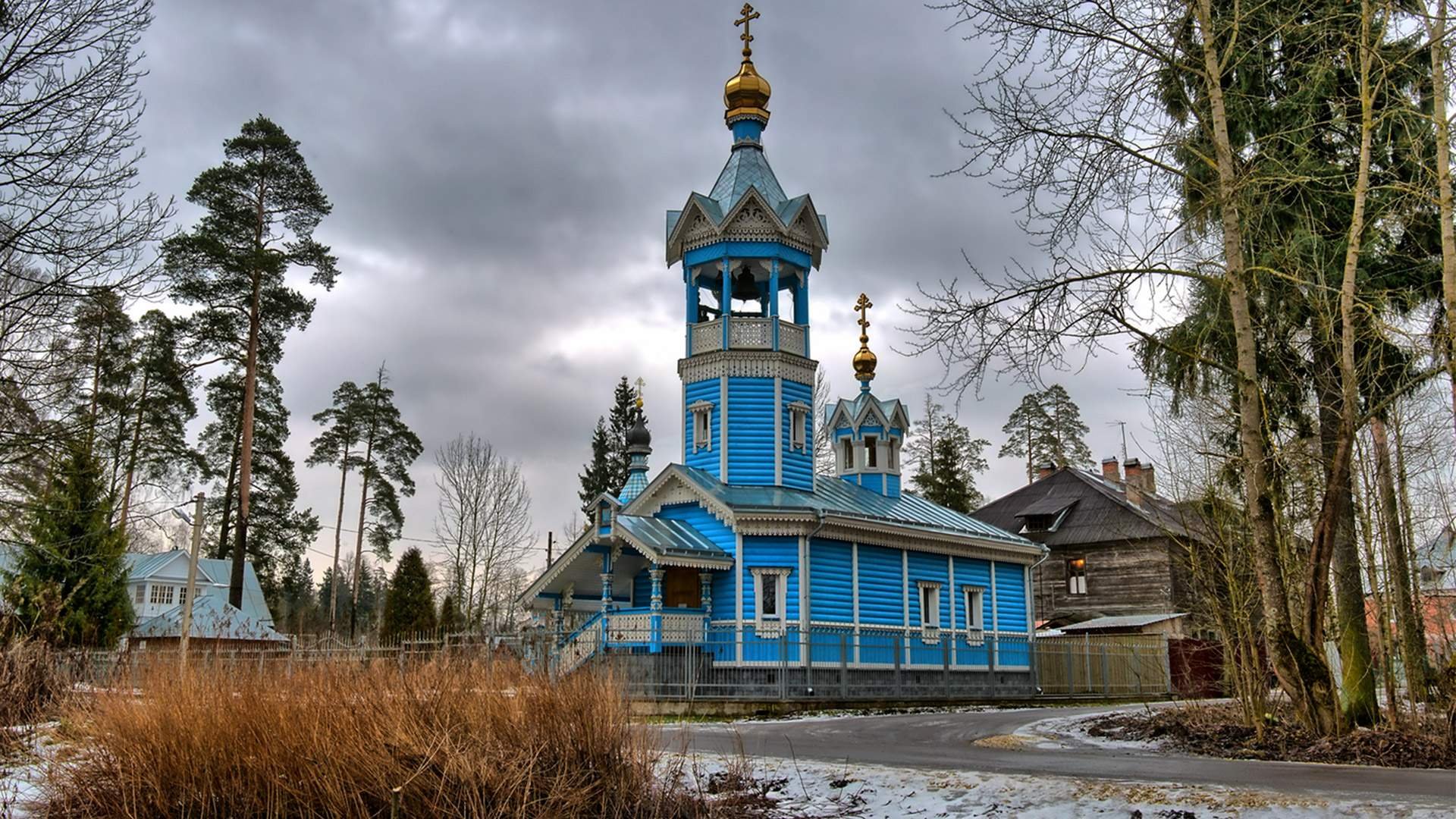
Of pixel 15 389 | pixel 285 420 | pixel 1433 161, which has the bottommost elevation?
pixel 15 389

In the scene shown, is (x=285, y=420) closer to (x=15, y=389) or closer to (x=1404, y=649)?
(x=15, y=389)

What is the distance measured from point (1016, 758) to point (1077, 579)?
1296 inches

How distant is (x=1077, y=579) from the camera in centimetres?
4169

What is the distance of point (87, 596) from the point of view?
27.2 meters

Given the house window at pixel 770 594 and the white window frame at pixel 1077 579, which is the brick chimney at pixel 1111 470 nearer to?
the white window frame at pixel 1077 579

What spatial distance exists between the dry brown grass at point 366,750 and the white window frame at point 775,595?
16605mm

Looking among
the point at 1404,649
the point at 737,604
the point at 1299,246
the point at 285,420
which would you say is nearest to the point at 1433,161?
the point at 1299,246

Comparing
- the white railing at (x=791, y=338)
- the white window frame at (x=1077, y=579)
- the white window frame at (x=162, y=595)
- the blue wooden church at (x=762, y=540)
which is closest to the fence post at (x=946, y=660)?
the blue wooden church at (x=762, y=540)

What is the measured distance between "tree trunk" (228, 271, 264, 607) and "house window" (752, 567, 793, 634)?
52.8 feet

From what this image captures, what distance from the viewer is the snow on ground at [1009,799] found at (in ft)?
21.5

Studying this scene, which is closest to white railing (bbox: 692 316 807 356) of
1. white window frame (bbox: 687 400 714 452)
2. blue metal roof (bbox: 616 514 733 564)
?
white window frame (bbox: 687 400 714 452)

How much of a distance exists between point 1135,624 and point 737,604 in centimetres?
1748

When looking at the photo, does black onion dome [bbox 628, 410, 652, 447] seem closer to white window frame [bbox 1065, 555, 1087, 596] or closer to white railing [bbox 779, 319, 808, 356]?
white railing [bbox 779, 319, 808, 356]

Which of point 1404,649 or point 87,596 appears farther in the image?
point 87,596
